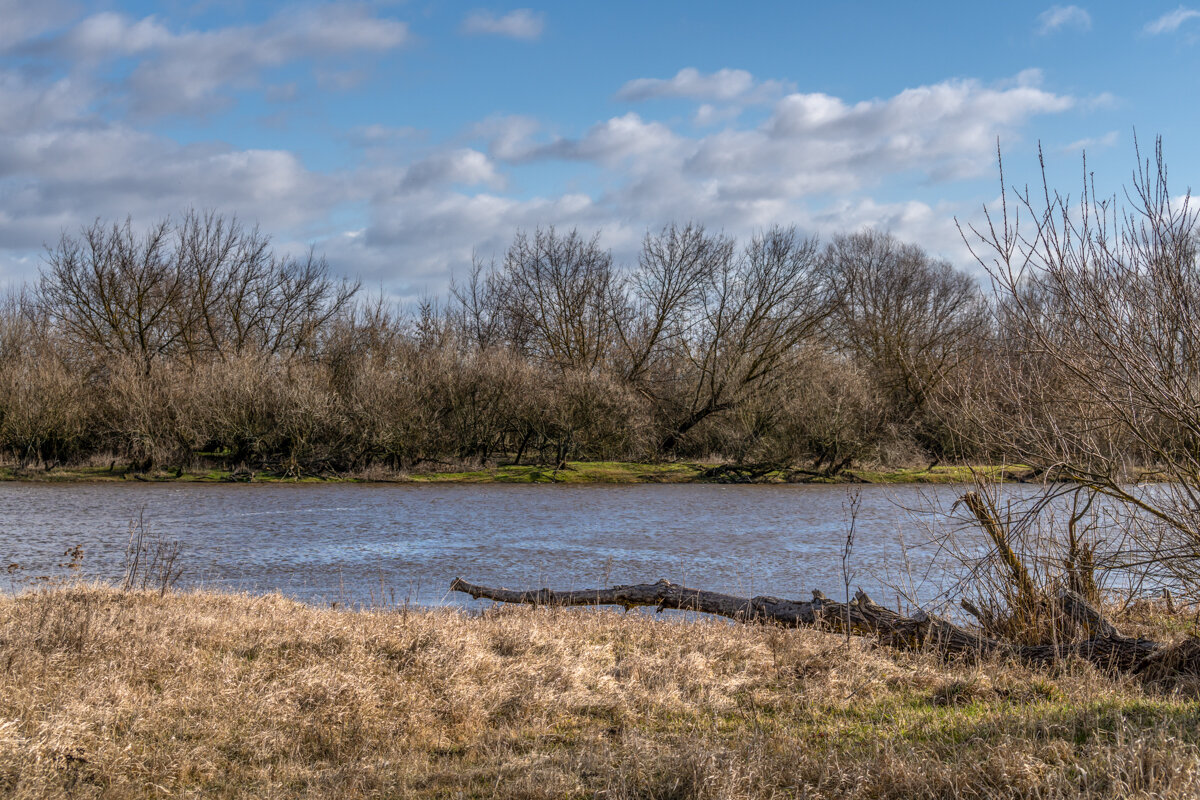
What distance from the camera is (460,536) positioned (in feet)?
62.5

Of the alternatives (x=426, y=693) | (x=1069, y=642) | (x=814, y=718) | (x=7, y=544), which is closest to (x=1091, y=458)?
(x=1069, y=642)

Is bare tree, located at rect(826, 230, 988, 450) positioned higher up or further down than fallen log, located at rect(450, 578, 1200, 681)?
higher up

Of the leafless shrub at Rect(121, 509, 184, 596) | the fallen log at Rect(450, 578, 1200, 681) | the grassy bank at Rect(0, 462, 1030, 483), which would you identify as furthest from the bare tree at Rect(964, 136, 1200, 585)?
the grassy bank at Rect(0, 462, 1030, 483)

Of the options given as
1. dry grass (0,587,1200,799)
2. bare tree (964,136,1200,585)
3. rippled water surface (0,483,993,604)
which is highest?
bare tree (964,136,1200,585)

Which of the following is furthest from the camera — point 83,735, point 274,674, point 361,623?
point 361,623

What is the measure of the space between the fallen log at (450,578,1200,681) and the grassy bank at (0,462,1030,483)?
21.5 metres

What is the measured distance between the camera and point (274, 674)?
24.3ft

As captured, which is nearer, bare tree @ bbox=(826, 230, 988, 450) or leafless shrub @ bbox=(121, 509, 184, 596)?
leafless shrub @ bbox=(121, 509, 184, 596)

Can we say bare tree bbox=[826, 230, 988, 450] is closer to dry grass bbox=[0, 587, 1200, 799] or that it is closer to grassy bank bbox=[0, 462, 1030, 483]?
grassy bank bbox=[0, 462, 1030, 483]

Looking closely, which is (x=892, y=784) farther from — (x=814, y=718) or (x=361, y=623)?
(x=361, y=623)

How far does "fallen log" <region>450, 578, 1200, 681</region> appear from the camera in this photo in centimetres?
816

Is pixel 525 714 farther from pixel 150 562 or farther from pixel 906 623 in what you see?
pixel 150 562

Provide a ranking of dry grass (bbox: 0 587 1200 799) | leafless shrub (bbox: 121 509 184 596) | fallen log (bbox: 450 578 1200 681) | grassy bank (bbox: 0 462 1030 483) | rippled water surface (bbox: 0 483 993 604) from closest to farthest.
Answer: dry grass (bbox: 0 587 1200 799), fallen log (bbox: 450 578 1200 681), leafless shrub (bbox: 121 509 184 596), rippled water surface (bbox: 0 483 993 604), grassy bank (bbox: 0 462 1030 483)

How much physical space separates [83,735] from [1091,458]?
8.86 metres
